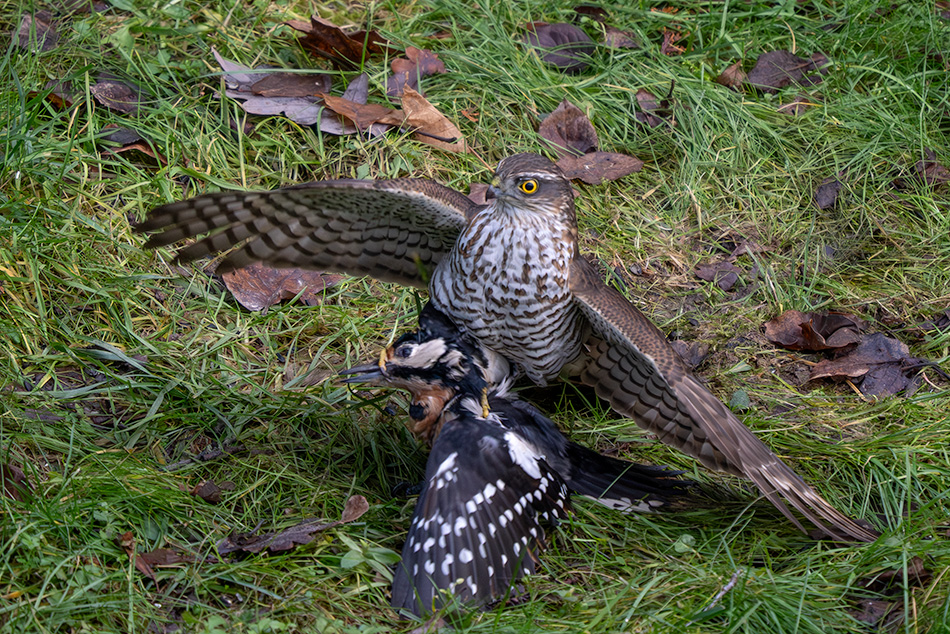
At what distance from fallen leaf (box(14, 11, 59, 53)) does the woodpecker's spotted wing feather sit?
121 inches

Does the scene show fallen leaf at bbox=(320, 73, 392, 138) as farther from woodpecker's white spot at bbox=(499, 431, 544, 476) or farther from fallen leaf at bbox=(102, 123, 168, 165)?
woodpecker's white spot at bbox=(499, 431, 544, 476)

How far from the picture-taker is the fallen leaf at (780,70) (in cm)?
553

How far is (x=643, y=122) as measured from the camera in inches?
205

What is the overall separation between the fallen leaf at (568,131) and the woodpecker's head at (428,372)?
5.66ft

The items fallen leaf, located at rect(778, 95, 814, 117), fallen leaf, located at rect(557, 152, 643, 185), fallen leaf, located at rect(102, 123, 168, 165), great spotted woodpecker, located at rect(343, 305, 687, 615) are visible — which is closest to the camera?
great spotted woodpecker, located at rect(343, 305, 687, 615)

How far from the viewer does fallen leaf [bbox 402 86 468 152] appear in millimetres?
4941

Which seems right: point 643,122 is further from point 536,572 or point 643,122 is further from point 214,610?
point 214,610

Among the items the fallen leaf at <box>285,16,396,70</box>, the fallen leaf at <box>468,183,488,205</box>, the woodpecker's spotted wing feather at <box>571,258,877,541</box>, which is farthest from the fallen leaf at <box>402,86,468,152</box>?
the woodpecker's spotted wing feather at <box>571,258,877,541</box>

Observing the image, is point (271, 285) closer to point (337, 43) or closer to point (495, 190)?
point (495, 190)

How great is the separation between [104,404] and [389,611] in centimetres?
156

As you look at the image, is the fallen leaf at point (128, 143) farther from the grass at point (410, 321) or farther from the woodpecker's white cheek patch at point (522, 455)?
the woodpecker's white cheek patch at point (522, 455)

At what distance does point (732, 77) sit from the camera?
545 cm

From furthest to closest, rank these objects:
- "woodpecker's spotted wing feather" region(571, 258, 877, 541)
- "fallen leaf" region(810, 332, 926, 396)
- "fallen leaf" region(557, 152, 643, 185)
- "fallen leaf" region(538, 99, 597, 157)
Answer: "fallen leaf" region(538, 99, 597, 157)
"fallen leaf" region(557, 152, 643, 185)
"fallen leaf" region(810, 332, 926, 396)
"woodpecker's spotted wing feather" region(571, 258, 877, 541)

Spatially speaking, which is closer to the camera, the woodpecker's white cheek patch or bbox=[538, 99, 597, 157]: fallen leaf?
the woodpecker's white cheek patch
